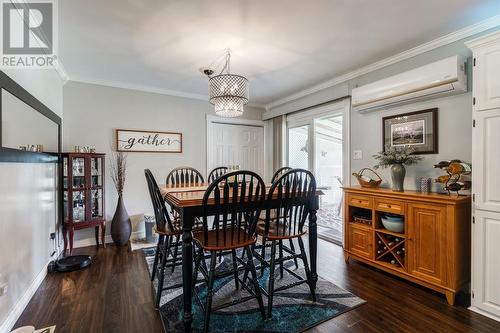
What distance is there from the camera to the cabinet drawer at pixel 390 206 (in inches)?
93.9

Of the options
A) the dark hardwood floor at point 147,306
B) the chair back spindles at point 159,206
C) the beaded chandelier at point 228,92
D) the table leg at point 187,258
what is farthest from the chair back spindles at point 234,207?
the beaded chandelier at point 228,92

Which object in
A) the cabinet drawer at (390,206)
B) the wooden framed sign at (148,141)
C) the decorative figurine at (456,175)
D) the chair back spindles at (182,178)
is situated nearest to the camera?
the decorative figurine at (456,175)

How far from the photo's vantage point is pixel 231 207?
6.01 ft

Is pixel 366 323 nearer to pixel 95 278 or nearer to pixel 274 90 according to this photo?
pixel 95 278

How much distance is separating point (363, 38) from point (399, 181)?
1.48 meters

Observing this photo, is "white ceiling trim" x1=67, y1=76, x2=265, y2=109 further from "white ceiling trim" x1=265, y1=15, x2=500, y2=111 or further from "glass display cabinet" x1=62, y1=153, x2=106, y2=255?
"white ceiling trim" x1=265, y1=15, x2=500, y2=111

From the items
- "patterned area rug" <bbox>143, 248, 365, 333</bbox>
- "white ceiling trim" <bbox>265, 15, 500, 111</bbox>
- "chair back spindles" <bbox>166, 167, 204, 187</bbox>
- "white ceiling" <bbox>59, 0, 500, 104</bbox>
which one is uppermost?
"white ceiling" <bbox>59, 0, 500, 104</bbox>

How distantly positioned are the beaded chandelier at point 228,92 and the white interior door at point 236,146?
2.04 metres

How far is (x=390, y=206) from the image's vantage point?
8.13 ft

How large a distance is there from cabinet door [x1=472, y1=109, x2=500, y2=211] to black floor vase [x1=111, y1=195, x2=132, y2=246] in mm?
3910

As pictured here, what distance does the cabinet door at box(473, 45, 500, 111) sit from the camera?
1.85 m

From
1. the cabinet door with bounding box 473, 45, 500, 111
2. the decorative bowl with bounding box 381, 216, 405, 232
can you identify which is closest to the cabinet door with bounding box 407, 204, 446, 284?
the decorative bowl with bounding box 381, 216, 405, 232

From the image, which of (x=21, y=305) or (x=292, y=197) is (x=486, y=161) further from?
(x=21, y=305)

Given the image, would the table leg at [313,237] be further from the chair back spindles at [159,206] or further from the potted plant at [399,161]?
the chair back spindles at [159,206]
